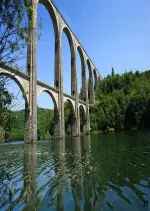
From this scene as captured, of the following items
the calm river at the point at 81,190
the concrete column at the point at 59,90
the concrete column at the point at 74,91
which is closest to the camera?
the calm river at the point at 81,190

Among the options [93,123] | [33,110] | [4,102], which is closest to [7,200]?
[4,102]

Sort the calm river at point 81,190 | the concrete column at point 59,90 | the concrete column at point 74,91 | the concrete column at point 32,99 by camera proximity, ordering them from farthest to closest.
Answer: the concrete column at point 74,91 < the concrete column at point 59,90 < the concrete column at point 32,99 < the calm river at point 81,190

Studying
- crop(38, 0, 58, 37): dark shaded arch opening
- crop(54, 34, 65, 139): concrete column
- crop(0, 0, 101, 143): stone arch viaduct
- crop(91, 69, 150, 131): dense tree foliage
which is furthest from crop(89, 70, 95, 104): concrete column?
crop(38, 0, 58, 37): dark shaded arch opening

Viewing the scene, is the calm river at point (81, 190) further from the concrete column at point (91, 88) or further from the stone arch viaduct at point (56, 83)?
the concrete column at point (91, 88)

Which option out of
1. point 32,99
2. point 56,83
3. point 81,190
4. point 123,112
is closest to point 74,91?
point 56,83

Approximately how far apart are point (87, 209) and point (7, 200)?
5.68 feet

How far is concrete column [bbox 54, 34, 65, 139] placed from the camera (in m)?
29.5

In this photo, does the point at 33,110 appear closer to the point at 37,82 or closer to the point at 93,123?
the point at 37,82

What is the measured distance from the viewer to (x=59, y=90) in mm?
30203

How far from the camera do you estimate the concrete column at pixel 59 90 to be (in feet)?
96.6

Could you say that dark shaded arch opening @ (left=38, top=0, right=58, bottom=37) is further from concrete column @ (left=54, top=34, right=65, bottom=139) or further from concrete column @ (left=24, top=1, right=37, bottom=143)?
concrete column @ (left=24, top=1, right=37, bottom=143)

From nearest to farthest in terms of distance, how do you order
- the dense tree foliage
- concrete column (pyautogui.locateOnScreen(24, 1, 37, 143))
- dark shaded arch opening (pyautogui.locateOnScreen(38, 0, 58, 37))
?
concrete column (pyautogui.locateOnScreen(24, 1, 37, 143)) → dark shaded arch opening (pyautogui.locateOnScreen(38, 0, 58, 37)) → the dense tree foliage

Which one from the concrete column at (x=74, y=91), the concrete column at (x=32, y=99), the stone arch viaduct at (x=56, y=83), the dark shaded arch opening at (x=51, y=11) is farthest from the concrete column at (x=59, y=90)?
the concrete column at (x=74, y=91)

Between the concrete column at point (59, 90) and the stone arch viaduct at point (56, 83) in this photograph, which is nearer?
the stone arch viaduct at point (56, 83)
